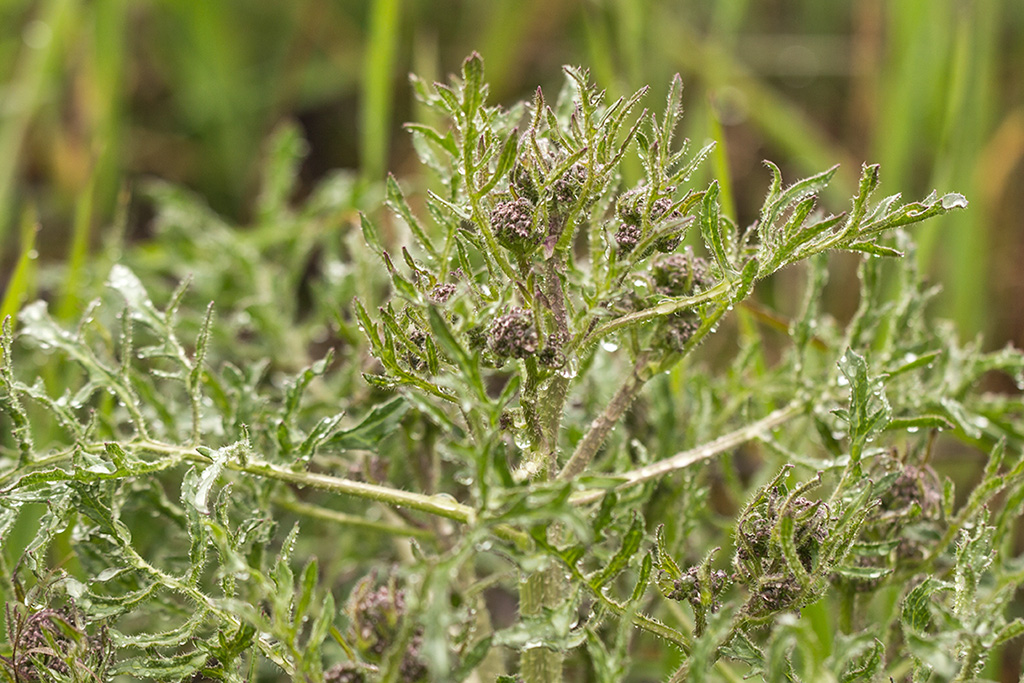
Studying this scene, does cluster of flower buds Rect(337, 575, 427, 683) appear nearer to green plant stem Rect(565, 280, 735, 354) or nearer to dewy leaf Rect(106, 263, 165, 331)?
green plant stem Rect(565, 280, 735, 354)

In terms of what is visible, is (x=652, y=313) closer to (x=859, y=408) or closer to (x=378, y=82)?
(x=859, y=408)

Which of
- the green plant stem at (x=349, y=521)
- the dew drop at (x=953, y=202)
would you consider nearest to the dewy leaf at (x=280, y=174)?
the green plant stem at (x=349, y=521)

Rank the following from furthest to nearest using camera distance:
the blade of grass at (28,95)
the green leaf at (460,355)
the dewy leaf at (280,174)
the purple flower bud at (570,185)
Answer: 1. the blade of grass at (28,95)
2. the dewy leaf at (280,174)
3. the purple flower bud at (570,185)
4. the green leaf at (460,355)

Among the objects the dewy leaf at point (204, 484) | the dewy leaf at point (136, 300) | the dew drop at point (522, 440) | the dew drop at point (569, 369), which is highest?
the dew drop at point (569, 369)

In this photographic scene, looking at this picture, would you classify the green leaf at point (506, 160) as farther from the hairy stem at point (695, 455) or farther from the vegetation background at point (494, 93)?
the vegetation background at point (494, 93)

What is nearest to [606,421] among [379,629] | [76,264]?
[379,629]

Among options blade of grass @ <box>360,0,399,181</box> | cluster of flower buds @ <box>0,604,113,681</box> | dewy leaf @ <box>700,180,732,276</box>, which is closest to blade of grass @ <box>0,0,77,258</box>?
blade of grass @ <box>360,0,399,181</box>
